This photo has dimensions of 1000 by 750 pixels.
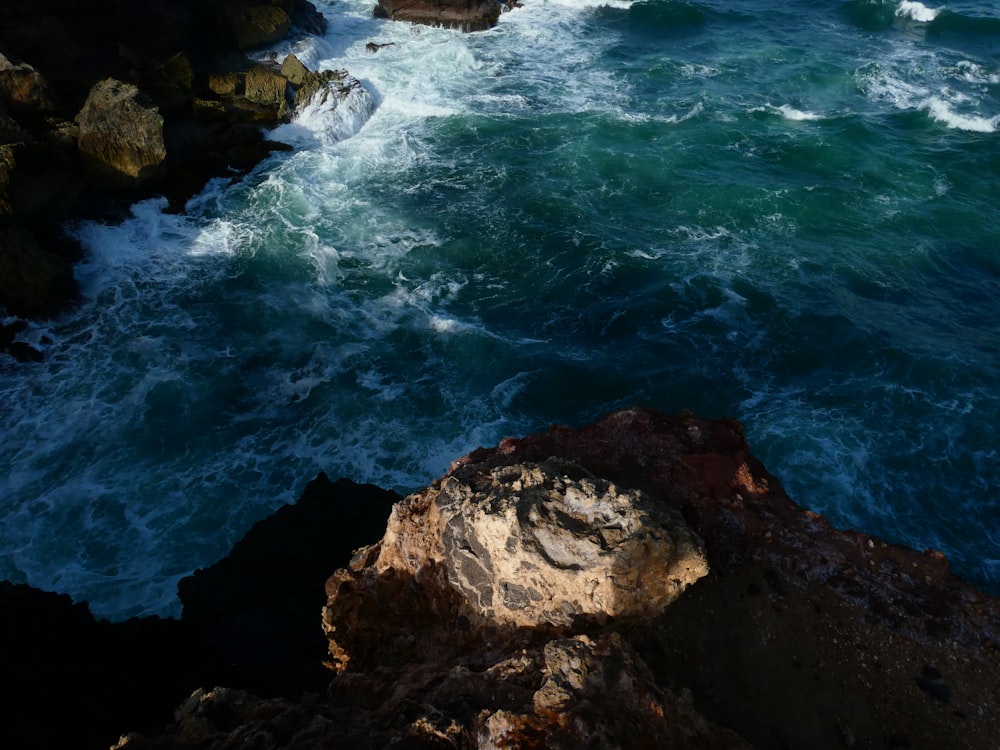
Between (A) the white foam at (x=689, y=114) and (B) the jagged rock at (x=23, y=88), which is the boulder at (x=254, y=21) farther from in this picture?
(A) the white foam at (x=689, y=114)

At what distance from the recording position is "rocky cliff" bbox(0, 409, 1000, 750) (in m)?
6.24

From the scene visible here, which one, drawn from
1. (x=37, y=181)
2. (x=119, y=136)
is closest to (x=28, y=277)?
(x=37, y=181)

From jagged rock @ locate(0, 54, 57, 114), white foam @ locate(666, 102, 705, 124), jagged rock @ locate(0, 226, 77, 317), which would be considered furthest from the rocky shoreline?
white foam @ locate(666, 102, 705, 124)

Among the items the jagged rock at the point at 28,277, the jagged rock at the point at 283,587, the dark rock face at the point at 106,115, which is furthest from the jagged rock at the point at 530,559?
the dark rock face at the point at 106,115

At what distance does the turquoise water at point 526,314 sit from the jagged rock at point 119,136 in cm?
144

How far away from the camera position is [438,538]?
825 cm

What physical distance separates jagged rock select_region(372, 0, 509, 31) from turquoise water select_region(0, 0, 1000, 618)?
10.5m

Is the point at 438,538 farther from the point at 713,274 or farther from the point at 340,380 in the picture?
the point at 713,274

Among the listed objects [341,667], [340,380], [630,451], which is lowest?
[340,380]

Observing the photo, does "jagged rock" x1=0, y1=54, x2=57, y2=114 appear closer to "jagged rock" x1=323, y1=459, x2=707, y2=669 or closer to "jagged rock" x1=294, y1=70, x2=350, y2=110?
"jagged rock" x1=294, y1=70, x2=350, y2=110

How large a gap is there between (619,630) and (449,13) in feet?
137

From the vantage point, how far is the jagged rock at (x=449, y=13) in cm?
4094

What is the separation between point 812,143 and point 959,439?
15.8 meters

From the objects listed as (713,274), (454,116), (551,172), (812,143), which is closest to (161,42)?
(454,116)
